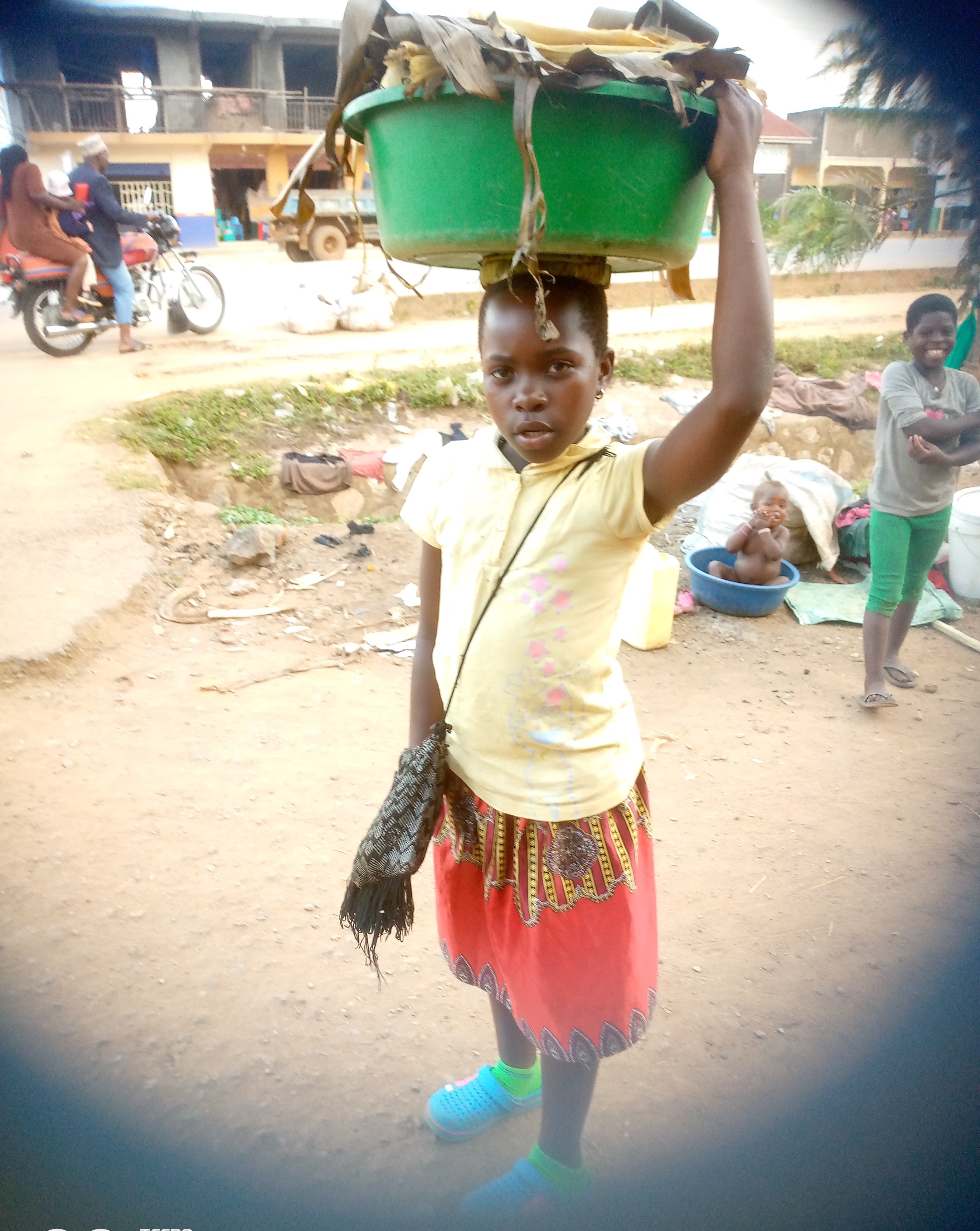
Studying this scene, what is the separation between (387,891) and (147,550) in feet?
10.5

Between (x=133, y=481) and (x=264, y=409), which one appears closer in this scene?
(x=133, y=481)

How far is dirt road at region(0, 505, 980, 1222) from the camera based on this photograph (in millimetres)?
1667

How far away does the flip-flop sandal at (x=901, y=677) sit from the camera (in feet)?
11.8

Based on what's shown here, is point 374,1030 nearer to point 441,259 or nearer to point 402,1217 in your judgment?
point 402,1217

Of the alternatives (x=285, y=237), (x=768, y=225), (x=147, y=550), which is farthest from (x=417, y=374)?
(x=285, y=237)

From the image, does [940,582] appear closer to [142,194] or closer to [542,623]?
[542,623]

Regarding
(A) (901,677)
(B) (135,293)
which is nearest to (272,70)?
(B) (135,293)

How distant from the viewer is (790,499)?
474 centimetres

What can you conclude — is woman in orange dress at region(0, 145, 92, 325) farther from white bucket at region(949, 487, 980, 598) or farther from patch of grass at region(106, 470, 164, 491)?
white bucket at region(949, 487, 980, 598)

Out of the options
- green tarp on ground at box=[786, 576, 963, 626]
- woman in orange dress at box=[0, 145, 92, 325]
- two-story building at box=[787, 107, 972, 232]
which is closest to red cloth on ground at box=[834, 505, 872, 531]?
green tarp on ground at box=[786, 576, 963, 626]

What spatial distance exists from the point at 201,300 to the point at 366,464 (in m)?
3.84

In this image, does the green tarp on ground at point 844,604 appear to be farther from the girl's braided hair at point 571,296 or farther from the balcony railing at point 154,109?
the balcony railing at point 154,109

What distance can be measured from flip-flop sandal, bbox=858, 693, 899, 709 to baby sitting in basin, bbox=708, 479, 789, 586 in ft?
3.17

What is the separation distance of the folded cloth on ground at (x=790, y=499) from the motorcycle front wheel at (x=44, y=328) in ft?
18.4
